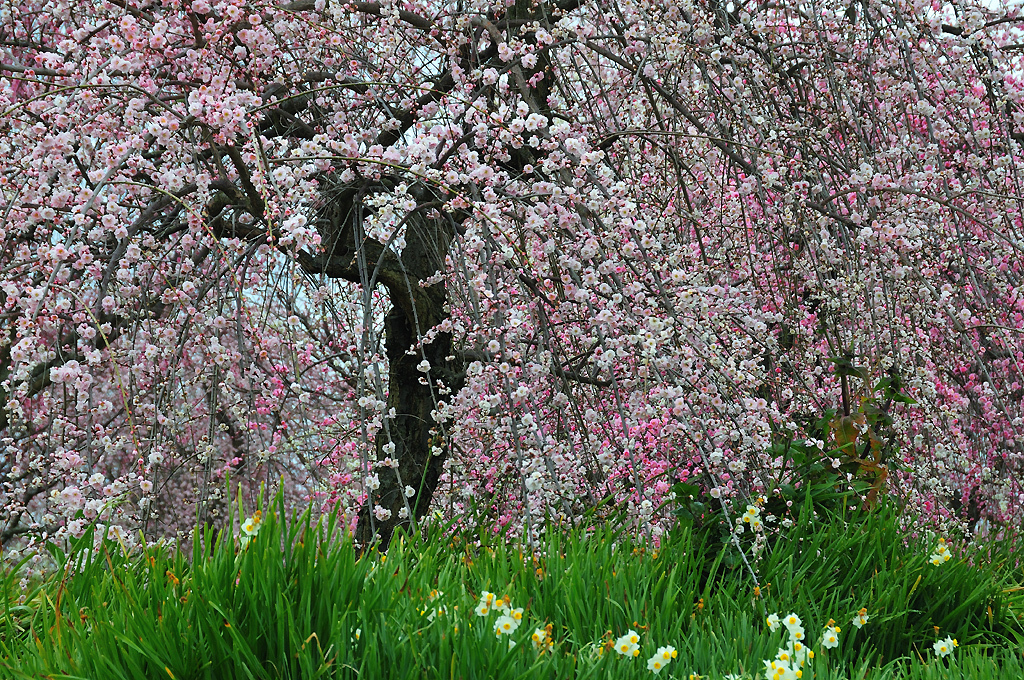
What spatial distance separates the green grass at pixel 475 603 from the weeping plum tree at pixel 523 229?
0.73ft

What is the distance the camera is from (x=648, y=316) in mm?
2896

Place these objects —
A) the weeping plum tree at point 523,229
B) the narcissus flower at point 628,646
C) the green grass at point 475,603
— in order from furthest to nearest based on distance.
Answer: the weeping plum tree at point 523,229, the narcissus flower at point 628,646, the green grass at point 475,603

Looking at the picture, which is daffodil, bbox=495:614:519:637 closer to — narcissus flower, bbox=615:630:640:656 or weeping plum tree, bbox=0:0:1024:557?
narcissus flower, bbox=615:630:640:656

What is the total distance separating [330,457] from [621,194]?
166 centimetres

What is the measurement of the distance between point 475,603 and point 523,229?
4.13 ft

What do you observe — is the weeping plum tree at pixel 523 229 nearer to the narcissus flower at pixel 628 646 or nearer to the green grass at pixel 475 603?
the green grass at pixel 475 603

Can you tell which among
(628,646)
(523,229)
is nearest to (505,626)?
(628,646)

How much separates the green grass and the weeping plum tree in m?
0.22

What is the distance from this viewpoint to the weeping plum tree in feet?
9.55

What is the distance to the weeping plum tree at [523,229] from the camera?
9.55 ft

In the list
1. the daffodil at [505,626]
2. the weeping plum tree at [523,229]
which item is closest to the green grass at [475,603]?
the daffodil at [505,626]

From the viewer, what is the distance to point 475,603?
7.86ft

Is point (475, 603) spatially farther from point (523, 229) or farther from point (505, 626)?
point (523, 229)

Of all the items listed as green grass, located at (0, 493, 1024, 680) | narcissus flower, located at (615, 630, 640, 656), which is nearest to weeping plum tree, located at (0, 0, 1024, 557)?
green grass, located at (0, 493, 1024, 680)
